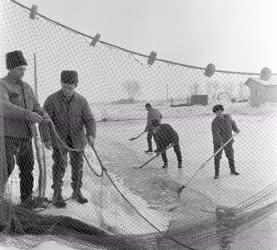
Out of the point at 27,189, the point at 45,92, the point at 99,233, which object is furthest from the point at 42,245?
the point at 45,92

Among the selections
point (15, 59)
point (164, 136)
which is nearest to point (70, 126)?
point (15, 59)

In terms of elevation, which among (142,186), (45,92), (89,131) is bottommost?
(142,186)

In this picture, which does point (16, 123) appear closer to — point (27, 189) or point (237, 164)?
point (27, 189)

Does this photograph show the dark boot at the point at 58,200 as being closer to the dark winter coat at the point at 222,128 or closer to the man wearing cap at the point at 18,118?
the man wearing cap at the point at 18,118

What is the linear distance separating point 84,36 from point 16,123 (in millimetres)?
1086

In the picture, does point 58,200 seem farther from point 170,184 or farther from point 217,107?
point 217,107

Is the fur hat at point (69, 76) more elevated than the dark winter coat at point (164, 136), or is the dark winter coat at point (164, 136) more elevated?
the fur hat at point (69, 76)

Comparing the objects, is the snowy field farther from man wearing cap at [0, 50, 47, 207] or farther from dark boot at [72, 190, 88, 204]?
man wearing cap at [0, 50, 47, 207]

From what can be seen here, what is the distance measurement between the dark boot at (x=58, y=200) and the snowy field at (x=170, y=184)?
2.3 inches

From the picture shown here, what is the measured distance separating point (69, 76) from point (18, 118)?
693 millimetres

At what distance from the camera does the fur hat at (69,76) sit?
4.22 m

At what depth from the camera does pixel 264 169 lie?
892 cm

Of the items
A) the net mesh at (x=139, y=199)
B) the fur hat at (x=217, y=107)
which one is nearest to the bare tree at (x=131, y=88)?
the net mesh at (x=139, y=199)

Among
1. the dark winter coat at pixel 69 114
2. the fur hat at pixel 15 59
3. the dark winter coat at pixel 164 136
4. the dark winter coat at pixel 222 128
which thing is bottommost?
the dark winter coat at pixel 164 136
